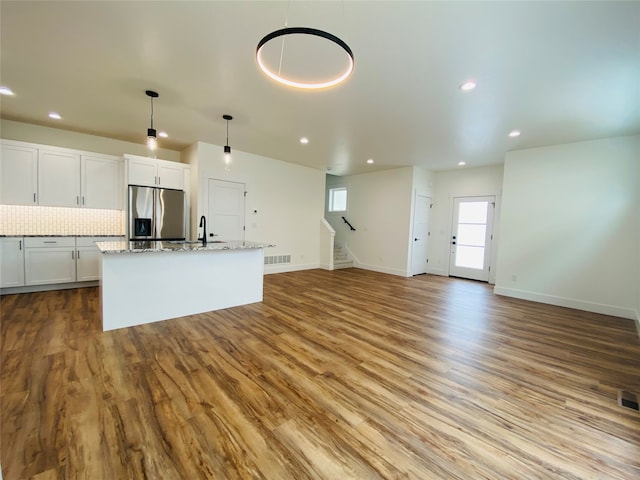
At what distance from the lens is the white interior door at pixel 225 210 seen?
578 centimetres

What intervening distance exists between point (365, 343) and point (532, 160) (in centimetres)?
494

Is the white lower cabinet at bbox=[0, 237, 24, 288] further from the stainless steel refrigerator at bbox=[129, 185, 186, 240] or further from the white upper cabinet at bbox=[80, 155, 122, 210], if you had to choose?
the stainless steel refrigerator at bbox=[129, 185, 186, 240]

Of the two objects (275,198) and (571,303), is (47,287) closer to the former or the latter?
(275,198)

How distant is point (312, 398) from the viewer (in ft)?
6.91

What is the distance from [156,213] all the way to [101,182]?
3.70 ft

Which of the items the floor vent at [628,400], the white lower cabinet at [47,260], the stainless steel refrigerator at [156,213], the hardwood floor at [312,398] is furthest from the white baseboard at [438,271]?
the white lower cabinet at [47,260]

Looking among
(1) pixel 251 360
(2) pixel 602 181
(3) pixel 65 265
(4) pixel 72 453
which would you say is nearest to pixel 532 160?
(2) pixel 602 181

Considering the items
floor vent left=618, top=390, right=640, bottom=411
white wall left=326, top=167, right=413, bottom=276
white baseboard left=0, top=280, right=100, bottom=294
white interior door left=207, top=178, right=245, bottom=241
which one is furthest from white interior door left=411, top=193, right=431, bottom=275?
white baseboard left=0, top=280, right=100, bottom=294

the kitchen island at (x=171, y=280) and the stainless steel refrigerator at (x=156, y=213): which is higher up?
the stainless steel refrigerator at (x=156, y=213)

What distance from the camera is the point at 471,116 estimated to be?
3768 millimetres

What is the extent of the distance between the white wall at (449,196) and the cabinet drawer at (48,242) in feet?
27.3

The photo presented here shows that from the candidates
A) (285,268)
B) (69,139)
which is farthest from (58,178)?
(285,268)

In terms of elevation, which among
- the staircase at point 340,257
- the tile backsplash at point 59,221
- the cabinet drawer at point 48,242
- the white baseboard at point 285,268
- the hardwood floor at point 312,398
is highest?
the tile backsplash at point 59,221

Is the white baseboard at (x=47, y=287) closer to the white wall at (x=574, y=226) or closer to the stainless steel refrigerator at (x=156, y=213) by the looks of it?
the stainless steel refrigerator at (x=156, y=213)
